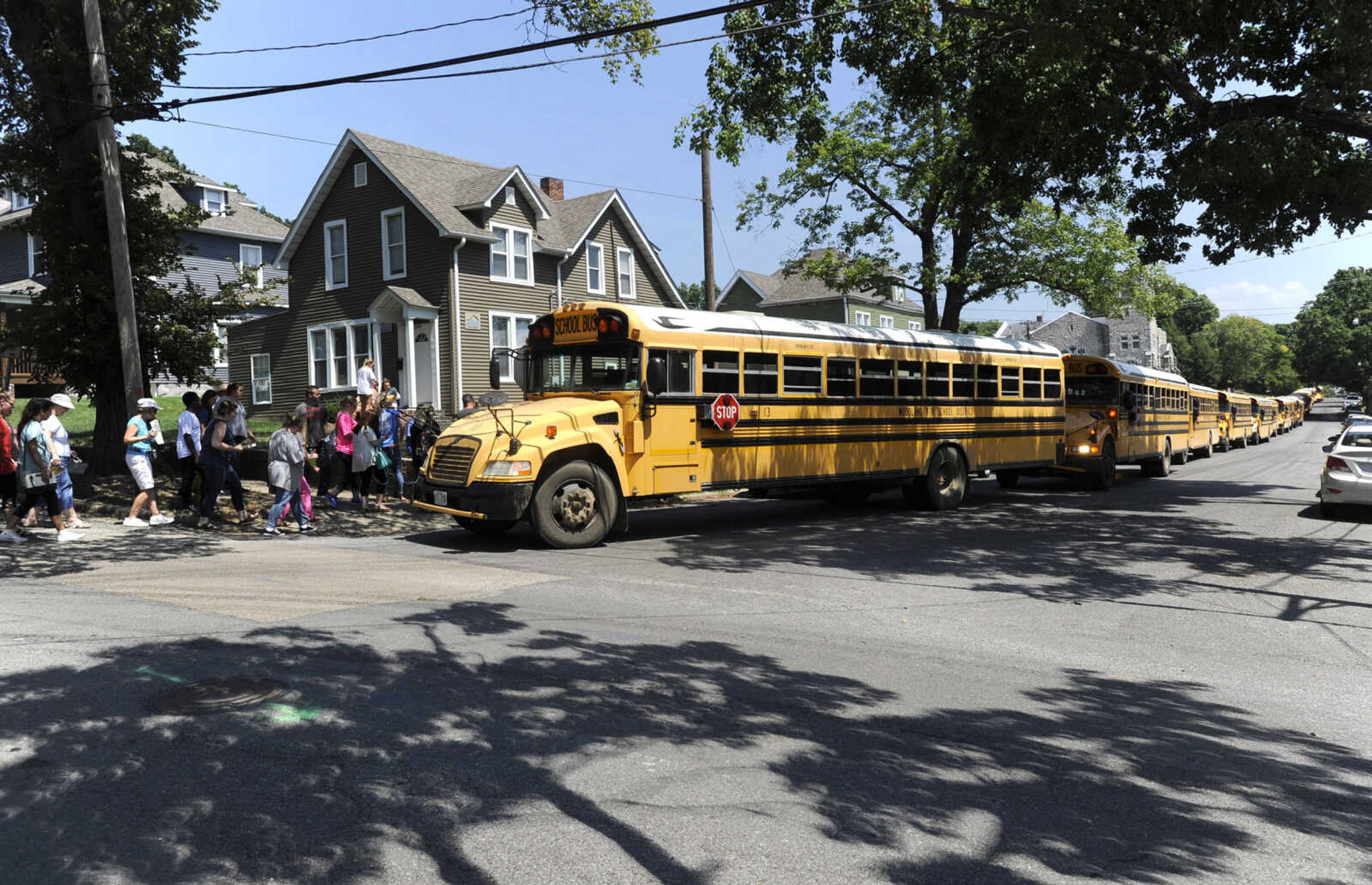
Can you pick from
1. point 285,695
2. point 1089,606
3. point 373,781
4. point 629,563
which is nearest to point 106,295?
point 629,563

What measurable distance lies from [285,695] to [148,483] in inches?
356

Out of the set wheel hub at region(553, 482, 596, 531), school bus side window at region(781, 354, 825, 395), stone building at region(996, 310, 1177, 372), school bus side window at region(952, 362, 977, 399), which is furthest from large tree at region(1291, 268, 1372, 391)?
wheel hub at region(553, 482, 596, 531)

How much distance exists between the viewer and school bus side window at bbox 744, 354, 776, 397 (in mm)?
12883

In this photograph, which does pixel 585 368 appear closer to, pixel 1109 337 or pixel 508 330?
pixel 508 330

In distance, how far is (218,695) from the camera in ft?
17.2

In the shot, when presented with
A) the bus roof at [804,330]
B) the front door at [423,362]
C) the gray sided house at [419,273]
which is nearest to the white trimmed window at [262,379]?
the gray sided house at [419,273]

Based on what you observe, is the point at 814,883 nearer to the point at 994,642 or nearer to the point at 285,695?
the point at 285,695

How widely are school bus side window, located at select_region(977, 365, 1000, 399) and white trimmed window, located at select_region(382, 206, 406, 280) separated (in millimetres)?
20030

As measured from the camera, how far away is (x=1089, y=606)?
8359mm

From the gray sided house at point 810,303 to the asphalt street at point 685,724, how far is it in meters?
40.2

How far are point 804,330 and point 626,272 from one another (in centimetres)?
2200

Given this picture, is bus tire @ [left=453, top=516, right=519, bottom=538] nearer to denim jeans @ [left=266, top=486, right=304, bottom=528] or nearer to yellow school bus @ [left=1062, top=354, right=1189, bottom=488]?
denim jeans @ [left=266, top=486, right=304, bottom=528]

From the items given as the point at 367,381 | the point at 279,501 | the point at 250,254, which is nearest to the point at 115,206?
the point at 279,501

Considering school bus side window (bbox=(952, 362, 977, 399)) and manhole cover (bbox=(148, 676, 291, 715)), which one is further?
school bus side window (bbox=(952, 362, 977, 399))
